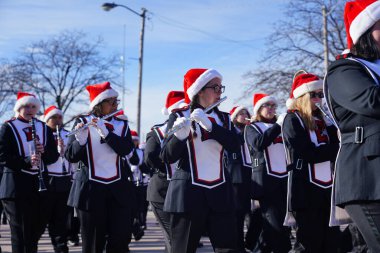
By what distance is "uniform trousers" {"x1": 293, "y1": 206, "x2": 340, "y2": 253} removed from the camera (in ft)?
19.2

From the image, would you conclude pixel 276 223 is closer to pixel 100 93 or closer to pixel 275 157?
pixel 275 157

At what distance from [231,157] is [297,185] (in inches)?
154

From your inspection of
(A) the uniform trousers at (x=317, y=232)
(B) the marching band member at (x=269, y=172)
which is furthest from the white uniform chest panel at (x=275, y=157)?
(A) the uniform trousers at (x=317, y=232)

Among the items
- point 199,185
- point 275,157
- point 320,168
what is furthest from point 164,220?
point 275,157

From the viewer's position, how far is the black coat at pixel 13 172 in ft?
24.0

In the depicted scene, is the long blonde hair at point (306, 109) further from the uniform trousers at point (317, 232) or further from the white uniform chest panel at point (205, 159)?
the white uniform chest panel at point (205, 159)

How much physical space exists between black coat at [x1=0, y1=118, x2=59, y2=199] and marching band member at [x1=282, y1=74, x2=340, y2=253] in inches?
125

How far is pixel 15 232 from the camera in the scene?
23.9 feet

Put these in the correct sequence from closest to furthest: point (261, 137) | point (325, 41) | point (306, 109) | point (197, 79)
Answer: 1. point (197, 79)
2. point (306, 109)
3. point (261, 137)
4. point (325, 41)

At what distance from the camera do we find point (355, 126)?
3.50m

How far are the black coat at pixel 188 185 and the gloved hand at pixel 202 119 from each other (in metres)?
0.06

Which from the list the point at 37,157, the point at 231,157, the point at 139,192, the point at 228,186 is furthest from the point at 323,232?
the point at 139,192

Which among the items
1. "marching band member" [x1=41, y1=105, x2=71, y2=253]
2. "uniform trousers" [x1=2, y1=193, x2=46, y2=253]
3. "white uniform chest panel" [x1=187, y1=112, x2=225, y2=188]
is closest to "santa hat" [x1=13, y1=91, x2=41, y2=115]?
"uniform trousers" [x1=2, y1=193, x2=46, y2=253]

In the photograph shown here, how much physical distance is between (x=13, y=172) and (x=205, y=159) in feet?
9.86
